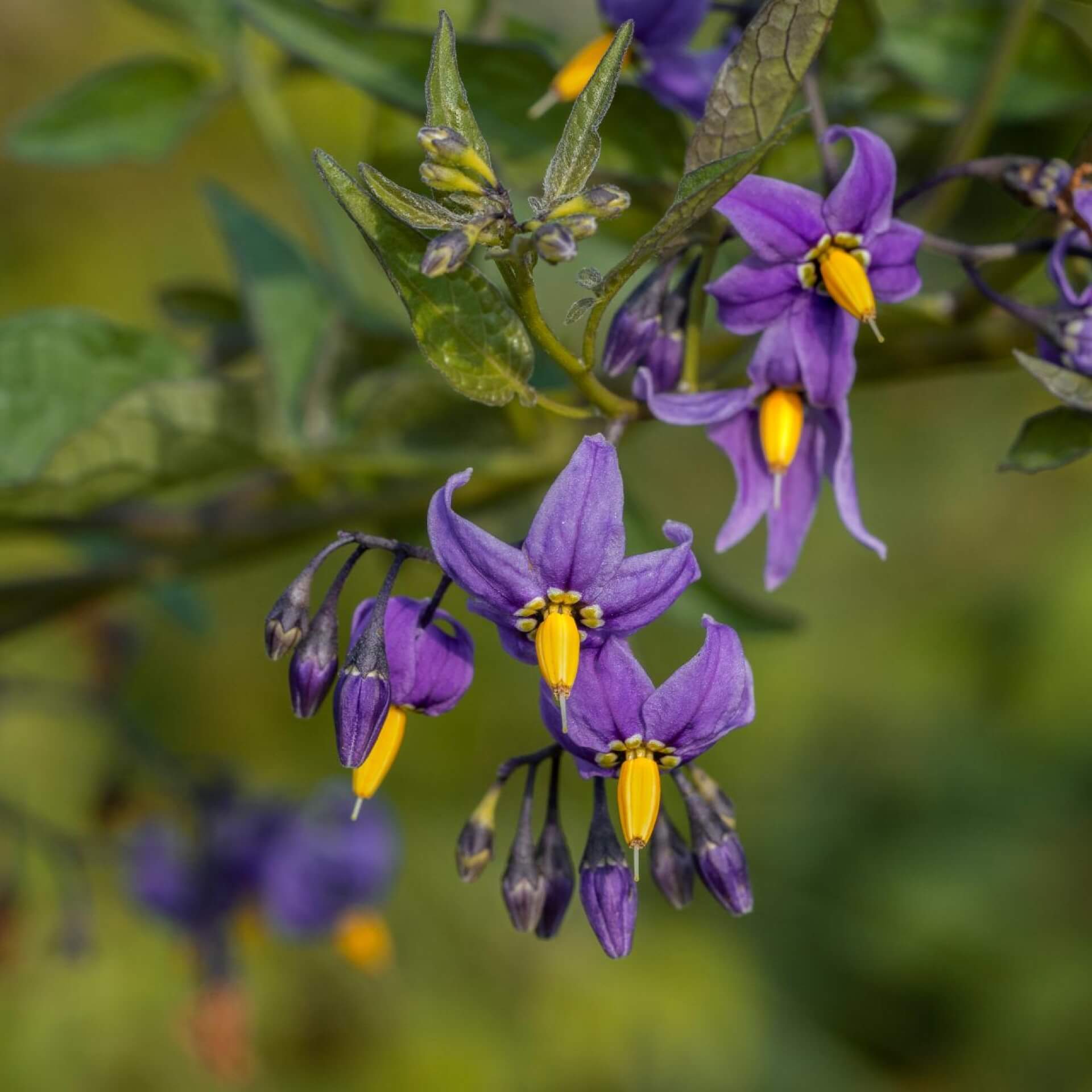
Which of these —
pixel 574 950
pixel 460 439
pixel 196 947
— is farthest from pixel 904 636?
pixel 460 439

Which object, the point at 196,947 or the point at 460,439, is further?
the point at 196,947

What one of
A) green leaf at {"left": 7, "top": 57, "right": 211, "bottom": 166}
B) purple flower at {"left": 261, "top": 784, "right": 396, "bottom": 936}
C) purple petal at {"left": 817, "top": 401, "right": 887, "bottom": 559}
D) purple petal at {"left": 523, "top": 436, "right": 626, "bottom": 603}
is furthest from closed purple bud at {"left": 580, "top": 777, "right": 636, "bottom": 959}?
purple flower at {"left": 261, "top": 784, "right": 396, "bottom": 936}

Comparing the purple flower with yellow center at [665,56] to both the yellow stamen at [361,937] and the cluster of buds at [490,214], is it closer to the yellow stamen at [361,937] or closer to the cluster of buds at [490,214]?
the cluster of buds at [490,214]

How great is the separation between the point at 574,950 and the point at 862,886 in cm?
96

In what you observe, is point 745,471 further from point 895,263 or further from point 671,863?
point 671,863

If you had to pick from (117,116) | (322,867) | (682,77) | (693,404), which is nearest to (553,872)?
(693,404)

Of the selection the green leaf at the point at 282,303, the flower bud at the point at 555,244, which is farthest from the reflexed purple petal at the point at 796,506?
the green leaf at the point at 282,303

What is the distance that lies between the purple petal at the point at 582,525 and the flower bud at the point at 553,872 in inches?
10.9

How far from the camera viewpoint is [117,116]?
208 centimetres

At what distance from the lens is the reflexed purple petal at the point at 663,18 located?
1.28m

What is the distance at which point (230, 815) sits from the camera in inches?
102

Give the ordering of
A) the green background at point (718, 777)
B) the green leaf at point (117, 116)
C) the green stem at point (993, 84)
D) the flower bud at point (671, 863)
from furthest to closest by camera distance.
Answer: the green background at point (718, 777) → the green leaf at point (117, 116) → the green stem at point (993, 84) → the flower bud at point (671, 863)

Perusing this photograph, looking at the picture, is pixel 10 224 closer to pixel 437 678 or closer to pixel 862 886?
pixel 862 886

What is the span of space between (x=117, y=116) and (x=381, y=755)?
54.3 inches
